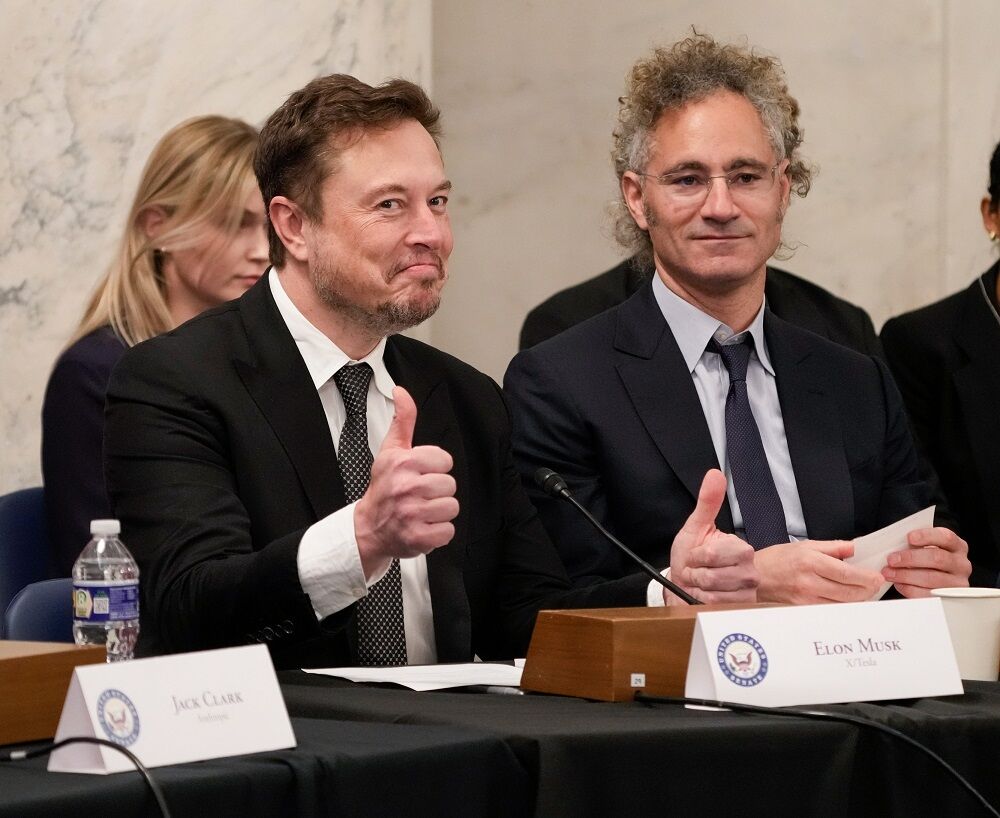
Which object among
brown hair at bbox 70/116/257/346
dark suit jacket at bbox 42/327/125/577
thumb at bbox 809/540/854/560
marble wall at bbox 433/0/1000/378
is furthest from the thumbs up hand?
marble wall at bbox 433/0/1000/378

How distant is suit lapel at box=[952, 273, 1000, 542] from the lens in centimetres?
384

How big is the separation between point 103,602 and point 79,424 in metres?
1.45

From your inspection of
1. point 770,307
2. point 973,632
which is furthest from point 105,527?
point 770,307

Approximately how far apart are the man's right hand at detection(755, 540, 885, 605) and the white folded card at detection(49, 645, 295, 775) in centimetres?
99

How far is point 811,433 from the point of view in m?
3.07

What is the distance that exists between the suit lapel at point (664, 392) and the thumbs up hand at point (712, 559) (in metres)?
0.59

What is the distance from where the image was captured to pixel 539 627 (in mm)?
1921

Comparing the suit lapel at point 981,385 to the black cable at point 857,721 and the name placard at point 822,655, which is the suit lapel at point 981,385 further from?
the black cable at point 857,721

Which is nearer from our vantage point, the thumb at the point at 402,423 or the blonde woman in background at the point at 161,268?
the thumb at the point at 402,423

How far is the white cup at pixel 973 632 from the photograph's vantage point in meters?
2.12

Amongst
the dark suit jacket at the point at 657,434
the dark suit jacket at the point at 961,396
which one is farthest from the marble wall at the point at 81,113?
the dark suit jacket at the point at 961,396

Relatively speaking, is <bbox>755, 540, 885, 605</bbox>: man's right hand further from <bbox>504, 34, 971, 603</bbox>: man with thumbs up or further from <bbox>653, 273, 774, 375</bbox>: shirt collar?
<bbox>653, 273, 774, 375</bbox>: shirt collar

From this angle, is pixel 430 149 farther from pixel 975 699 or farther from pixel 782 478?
A: pixel 975 699

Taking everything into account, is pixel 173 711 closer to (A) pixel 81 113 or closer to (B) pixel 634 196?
(B) pixel 634 196
